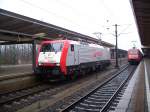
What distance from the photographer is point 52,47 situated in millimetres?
17172

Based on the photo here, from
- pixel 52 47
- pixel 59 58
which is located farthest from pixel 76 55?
pixel 59 58

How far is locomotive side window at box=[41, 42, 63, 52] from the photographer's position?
663 inches

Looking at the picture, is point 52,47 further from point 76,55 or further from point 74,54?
point 76,55

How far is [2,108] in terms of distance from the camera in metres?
10.0

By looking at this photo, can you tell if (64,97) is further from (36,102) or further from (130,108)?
(130,108)

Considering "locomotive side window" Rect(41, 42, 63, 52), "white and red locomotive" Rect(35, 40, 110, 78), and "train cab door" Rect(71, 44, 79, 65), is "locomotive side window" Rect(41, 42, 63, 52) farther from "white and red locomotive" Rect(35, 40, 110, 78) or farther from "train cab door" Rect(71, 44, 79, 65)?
"train cab door" Rect(71, 44, 79, 65)

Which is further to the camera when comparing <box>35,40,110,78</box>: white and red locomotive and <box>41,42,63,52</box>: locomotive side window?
<box>41,42,63,52</box>: locomotive side window

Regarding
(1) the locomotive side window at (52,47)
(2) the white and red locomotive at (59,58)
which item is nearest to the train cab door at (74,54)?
(2) the white and red locomotive at (59,58)

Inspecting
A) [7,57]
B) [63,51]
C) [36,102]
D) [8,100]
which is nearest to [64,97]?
[36,102]

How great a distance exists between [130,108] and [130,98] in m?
2.00

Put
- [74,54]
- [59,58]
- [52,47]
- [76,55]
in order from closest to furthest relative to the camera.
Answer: [59,58] → [52,47] → [74,54] → [76,55]

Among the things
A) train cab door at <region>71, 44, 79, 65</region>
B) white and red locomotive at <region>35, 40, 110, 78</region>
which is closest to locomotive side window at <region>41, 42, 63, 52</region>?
white and red locomotive at <region>35, 40, 110, 78</region>

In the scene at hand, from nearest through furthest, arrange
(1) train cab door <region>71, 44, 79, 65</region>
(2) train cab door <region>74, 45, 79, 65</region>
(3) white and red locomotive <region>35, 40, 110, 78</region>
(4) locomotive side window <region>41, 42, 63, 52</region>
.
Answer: (3) white and red locomotive <region>35, 40, 110, 78</region> < (4) locomotive side window <region>41, 42, 63, 52</region> < (1) train cab door <region>71, 44, 79, 65</region> < (2) train cab door <region>74, 45, 79, 65</region>

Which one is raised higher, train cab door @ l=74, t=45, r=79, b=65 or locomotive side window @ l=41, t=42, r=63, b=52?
locomotive side window @ l=41, t=42, r=63, b=52
